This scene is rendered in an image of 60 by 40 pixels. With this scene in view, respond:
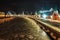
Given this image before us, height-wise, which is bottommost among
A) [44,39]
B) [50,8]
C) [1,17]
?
[44,39]

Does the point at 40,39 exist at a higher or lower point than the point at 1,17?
lower

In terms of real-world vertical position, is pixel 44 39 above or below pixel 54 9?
below

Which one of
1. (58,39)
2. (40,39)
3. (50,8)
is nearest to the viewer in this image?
(58,39)

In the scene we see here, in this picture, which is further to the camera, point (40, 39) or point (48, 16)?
point (40, 39)

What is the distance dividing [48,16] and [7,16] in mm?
1228

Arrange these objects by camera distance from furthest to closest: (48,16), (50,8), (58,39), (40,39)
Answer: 1. (40,39)
2. (48,16)
3. (50,8)
4. (58,39)

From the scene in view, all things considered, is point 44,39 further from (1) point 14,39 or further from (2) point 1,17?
(2) point 1,17

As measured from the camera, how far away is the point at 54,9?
4.09 meters

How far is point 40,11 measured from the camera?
4.13m

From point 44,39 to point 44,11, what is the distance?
1.03 m

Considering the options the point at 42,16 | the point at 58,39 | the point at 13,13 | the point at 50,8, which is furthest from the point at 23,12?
the point at 58,39

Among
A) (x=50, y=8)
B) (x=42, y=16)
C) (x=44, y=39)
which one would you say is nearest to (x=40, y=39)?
(x=44, y=39)

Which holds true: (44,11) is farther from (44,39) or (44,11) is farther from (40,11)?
(44,39)

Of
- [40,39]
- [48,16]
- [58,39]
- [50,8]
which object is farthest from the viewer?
[40,39]
